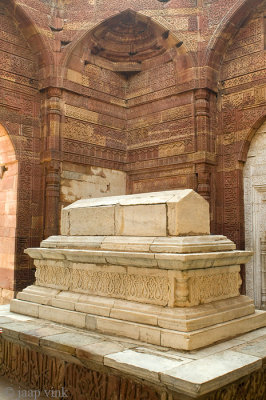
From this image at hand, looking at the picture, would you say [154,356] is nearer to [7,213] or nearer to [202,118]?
[7,213]

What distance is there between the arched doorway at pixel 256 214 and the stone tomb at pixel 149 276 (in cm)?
282

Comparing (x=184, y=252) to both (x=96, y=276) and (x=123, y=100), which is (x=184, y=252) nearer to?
(x=96, y=276)

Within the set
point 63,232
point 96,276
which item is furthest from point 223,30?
point 96,276

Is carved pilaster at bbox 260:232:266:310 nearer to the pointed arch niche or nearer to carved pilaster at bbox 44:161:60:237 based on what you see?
the pointed arch niche

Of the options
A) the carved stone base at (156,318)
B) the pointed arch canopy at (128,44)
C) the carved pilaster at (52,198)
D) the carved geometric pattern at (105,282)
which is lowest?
the carved stone base at (156,318)

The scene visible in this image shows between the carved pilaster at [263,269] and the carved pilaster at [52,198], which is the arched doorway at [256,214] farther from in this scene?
the carved pilaster at [52,198]

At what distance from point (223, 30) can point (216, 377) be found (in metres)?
6.02

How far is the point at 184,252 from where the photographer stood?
2.95 metres

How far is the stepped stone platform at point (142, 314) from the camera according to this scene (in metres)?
2.49

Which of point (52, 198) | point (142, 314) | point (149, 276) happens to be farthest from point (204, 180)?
point (142, 314)

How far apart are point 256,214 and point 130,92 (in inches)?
148

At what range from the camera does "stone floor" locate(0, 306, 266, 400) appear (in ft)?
7.40

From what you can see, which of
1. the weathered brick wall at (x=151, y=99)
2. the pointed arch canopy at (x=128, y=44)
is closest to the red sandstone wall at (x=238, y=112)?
the weathered brick wall at (x=151, y=99)

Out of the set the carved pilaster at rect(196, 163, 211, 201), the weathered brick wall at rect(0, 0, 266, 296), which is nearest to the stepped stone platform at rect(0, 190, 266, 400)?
the weathered brick wall at rect(0, 0, 266, 296)
